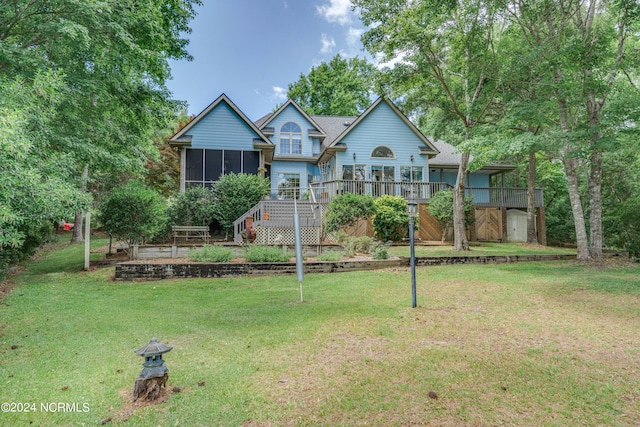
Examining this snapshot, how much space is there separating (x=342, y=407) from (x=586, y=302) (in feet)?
19.1

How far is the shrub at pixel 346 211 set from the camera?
42.6 feet

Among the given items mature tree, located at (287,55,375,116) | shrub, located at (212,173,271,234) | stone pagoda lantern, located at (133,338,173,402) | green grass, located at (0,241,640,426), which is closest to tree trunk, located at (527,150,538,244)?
green grass, located at (0,241,640,426)

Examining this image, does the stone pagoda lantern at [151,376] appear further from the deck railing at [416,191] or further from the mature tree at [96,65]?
the deck railing at [416,191]

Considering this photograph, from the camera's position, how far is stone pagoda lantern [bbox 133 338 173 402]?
2.84m

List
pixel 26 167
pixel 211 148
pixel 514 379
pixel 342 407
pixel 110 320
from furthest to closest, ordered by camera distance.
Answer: pixel 211 148 < pixel 110 320 < pixel 26 167 < pixel 514 379 < pixel 342 407

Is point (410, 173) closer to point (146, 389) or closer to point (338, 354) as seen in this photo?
point (338, 354)

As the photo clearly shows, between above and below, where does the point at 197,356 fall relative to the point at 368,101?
below

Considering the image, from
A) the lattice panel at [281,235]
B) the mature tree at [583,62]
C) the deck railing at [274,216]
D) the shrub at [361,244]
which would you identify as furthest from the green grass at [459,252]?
the deck railing at [274,216]

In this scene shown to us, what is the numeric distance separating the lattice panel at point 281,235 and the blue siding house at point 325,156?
3.33 metres

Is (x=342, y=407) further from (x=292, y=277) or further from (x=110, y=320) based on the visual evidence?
(x=292, y=277)

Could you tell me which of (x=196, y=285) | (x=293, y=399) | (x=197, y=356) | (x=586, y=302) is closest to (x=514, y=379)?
(x=293, y=399)

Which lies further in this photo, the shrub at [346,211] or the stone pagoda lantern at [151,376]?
the shrub at [346,211]

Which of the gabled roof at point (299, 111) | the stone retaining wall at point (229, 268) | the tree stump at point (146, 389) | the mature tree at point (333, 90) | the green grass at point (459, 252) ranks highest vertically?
the mature tree at point (333, 90)

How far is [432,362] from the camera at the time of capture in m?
3.56
